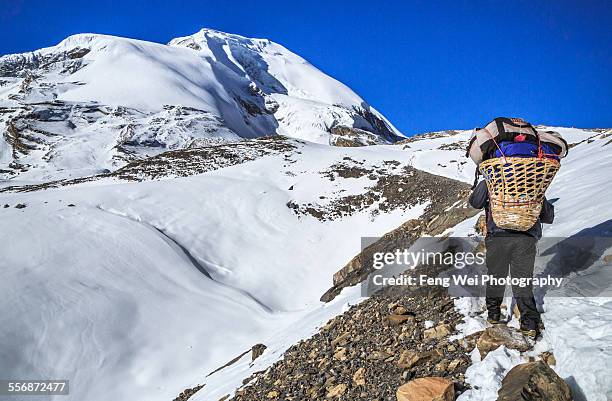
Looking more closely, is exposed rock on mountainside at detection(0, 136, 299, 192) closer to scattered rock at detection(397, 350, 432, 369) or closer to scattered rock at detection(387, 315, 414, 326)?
scattered rock at detection(387, 315, 414, 326)

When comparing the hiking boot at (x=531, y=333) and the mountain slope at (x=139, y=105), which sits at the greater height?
the mountain slope at (x=139, y=105)

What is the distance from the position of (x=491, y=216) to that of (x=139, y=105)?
83.5 meters

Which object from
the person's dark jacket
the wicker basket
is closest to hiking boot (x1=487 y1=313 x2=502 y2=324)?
the person's dark jacket

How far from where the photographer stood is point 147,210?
62.2ft

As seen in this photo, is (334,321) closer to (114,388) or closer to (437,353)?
(437,353)

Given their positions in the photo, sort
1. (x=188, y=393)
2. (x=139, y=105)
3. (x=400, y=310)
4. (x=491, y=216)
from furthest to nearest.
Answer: (x=139, y=105), (x=188, y=393), (x=400, y=310), (x=491, y=216)

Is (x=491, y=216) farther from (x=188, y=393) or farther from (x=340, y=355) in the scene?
(x=188, y=393)

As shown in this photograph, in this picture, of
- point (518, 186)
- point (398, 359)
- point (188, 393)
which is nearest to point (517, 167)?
point (518, 186)

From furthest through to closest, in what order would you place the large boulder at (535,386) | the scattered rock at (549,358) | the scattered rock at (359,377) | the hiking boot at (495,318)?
the scattered rock at (359,377) → the hiking boot at (495,318) → the scattered rock at (549,358) → the large boulder at (535,386)

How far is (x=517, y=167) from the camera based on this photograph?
4059 millimetres

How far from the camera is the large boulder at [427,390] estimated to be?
358 cm

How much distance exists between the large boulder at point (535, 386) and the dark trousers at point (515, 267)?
81cm

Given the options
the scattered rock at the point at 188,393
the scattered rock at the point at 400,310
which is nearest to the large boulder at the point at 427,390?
the scattered rock at the point at 400,310

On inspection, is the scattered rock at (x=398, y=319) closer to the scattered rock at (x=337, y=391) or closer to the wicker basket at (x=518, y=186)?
the scattered rock at (x=337, y=391)
